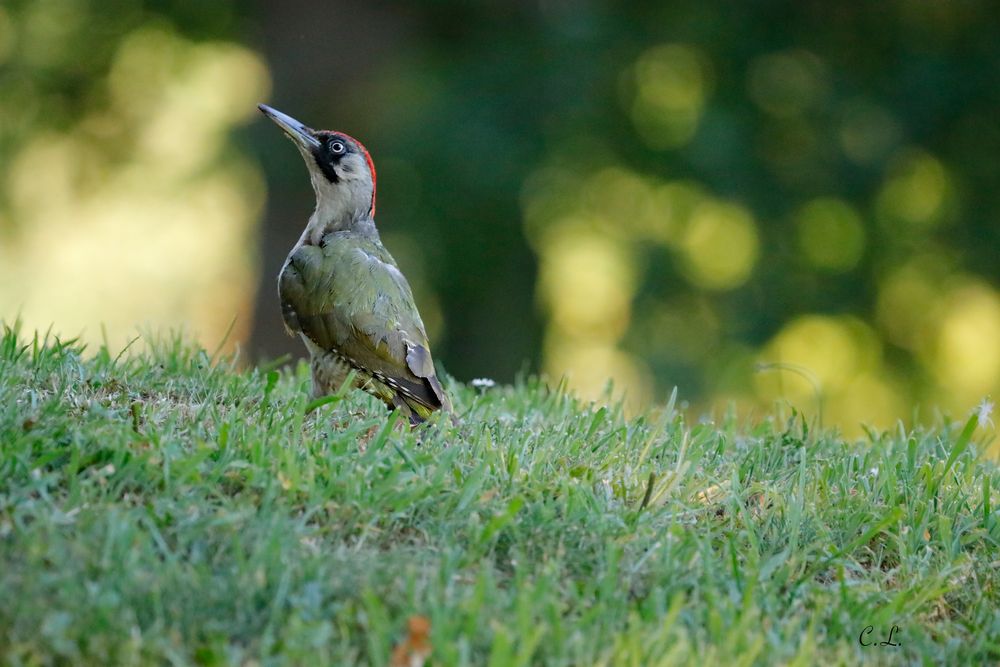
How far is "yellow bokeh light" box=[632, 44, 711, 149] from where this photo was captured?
1190 centimetres

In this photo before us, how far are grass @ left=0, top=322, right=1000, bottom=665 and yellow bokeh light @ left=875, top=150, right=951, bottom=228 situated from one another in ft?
23.6

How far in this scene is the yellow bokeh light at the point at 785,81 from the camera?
11586 millimetres

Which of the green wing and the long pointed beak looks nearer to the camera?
the green wing

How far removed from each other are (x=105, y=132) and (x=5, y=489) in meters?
9.70

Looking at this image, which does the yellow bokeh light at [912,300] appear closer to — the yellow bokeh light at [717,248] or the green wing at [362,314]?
the yellow bokeh light at [717,248]

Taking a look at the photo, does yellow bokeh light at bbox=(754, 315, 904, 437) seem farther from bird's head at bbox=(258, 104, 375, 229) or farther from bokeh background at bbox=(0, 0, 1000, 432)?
bird's head at bbox=(258, 104, 375, 229)

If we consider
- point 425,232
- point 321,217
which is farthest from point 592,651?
point 425,232

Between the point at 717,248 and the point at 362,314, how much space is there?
7643mm

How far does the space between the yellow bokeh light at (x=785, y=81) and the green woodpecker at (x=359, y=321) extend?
6.60 metres

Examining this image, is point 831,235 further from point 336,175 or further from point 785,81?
point 336,175

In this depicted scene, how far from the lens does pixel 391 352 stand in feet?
16.7

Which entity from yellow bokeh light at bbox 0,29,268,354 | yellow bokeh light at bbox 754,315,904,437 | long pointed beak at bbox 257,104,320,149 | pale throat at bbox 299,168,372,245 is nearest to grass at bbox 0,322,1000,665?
pale throat at bbox 299,168,372,245

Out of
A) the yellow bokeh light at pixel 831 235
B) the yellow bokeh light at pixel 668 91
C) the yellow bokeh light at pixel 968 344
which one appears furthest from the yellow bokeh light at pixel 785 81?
the yellow bokeh light at pixel 968 344

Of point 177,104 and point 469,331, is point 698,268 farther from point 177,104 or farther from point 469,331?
point 177,104
